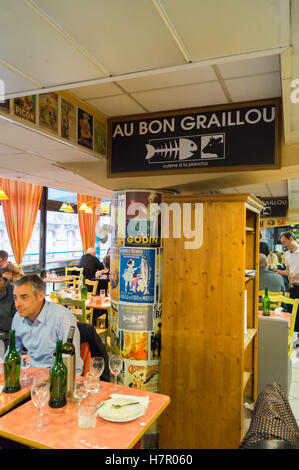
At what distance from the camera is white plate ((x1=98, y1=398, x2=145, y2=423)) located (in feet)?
6.13

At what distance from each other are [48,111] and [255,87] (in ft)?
5.12

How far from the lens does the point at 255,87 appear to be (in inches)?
103

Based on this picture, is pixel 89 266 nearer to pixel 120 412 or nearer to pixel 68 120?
pixel 68 120

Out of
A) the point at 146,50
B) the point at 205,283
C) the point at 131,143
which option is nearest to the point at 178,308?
the point at 205,283

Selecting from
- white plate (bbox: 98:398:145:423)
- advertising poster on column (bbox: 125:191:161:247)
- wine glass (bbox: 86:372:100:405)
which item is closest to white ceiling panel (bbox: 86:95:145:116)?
advertising poster on column (bbox: 125:191:161:247)

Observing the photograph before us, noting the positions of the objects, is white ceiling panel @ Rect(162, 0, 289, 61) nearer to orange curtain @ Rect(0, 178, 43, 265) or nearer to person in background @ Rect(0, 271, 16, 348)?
person in background @ Rect(0, 271, 16, 348)

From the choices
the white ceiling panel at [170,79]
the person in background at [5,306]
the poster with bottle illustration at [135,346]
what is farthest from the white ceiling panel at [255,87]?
the person in background at [5,306]

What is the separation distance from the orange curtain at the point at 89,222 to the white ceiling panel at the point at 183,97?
8801mm

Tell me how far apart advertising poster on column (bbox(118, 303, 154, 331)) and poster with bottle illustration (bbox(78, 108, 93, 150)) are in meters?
1.59

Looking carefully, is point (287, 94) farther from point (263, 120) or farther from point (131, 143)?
point (131, 143)

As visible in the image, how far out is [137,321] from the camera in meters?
3.53

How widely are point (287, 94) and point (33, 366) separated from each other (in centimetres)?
255

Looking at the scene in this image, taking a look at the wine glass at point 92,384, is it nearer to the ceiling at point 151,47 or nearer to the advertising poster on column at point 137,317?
the advertising poster on column at point 137,317
